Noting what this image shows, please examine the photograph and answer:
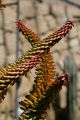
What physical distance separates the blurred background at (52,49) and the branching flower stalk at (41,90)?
14.0 ft

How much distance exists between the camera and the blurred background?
16.6ft

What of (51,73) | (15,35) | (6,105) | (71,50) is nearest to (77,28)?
(71,50)

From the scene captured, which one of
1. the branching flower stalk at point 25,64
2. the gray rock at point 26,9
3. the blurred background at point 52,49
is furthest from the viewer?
the gray rock at point 26,9

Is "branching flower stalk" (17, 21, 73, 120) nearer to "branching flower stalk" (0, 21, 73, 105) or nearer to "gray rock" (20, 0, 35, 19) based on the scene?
"branching flower stalk" (0, 21, 73, 105)

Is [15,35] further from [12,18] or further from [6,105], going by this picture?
[6,105]

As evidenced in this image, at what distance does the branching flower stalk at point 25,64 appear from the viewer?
52 cm

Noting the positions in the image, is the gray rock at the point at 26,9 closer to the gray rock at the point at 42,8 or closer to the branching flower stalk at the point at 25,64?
the gray rock at the point at 42,8

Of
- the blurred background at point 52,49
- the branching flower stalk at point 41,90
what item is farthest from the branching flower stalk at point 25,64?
the blurred background at point 52,49

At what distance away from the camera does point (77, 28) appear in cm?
635

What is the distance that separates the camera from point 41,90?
595mm

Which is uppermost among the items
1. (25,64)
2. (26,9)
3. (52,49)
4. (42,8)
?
(42,8)

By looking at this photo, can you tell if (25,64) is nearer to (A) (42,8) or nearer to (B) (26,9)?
(B) (26,9)

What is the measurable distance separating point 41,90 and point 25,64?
0.08 metres

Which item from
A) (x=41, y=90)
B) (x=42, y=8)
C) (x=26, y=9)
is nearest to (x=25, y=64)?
(x=41, y=90)
